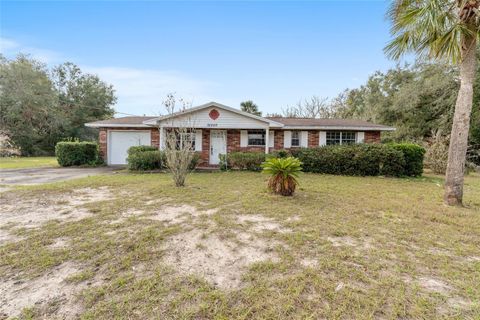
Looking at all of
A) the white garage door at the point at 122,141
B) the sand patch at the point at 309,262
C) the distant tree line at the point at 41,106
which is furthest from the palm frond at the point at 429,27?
the distant tree line at the point at 41,106

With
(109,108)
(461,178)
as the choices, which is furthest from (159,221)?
(109,108)

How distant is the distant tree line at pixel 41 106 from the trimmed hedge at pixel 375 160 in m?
25.6

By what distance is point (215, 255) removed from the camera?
3.09 m

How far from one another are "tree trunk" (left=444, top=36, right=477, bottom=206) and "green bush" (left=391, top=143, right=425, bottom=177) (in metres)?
5.37

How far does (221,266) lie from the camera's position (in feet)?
9.25

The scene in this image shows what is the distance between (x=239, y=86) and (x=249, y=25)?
10.5 meters

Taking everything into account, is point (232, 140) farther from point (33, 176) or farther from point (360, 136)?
point (33, 176)

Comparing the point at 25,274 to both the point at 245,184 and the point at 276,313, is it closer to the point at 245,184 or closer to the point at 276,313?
the point at 276,313

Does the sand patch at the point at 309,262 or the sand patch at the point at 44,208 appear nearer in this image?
the sand patch at the point at 309,262

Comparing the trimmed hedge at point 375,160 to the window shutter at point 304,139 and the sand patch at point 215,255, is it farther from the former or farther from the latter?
the sand patch at point 215,255

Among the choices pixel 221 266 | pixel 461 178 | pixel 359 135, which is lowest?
pixel 221 266

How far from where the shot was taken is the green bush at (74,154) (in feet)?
42.8

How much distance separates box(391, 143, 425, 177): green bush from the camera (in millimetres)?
10680

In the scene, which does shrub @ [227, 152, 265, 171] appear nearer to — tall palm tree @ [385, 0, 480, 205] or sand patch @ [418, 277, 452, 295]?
tall palm tree @ [385, 0, 480, 205]
